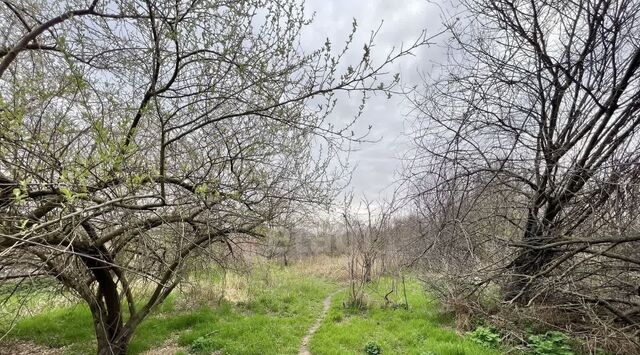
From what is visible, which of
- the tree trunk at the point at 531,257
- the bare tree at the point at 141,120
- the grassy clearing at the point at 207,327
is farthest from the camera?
the grassy clearing at the point at 207,327

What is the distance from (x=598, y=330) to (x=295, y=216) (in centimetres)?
469

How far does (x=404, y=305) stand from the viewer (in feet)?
32.3

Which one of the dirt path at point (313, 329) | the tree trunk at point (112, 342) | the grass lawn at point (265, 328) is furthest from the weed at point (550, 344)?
the tree trunk at point (112, 342)

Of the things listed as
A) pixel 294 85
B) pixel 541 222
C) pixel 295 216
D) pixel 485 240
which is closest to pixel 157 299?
pixel 295 216

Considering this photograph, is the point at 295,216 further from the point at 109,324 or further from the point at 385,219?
the point at 385,219

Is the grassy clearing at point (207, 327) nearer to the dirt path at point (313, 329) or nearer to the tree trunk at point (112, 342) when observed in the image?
the dirt path at point (313, 329)

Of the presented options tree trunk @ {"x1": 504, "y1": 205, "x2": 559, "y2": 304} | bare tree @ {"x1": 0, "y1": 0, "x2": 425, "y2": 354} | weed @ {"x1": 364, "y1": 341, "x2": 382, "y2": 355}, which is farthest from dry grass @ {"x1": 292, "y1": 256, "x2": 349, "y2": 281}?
Answer: bare tree @ {"x1": 0, "y1": 0, "x2": 425, "y2": 354}

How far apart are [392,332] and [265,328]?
105 inches

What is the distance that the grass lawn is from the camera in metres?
6.70

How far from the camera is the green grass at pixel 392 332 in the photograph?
6156 mm

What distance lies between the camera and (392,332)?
25.0 ft

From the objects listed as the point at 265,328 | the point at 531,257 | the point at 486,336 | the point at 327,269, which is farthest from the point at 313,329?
the point at 327,269

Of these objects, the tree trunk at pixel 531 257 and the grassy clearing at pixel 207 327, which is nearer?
the tree trunk at pixel 531 257

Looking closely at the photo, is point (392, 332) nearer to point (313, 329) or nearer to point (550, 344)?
point (313, 329)
